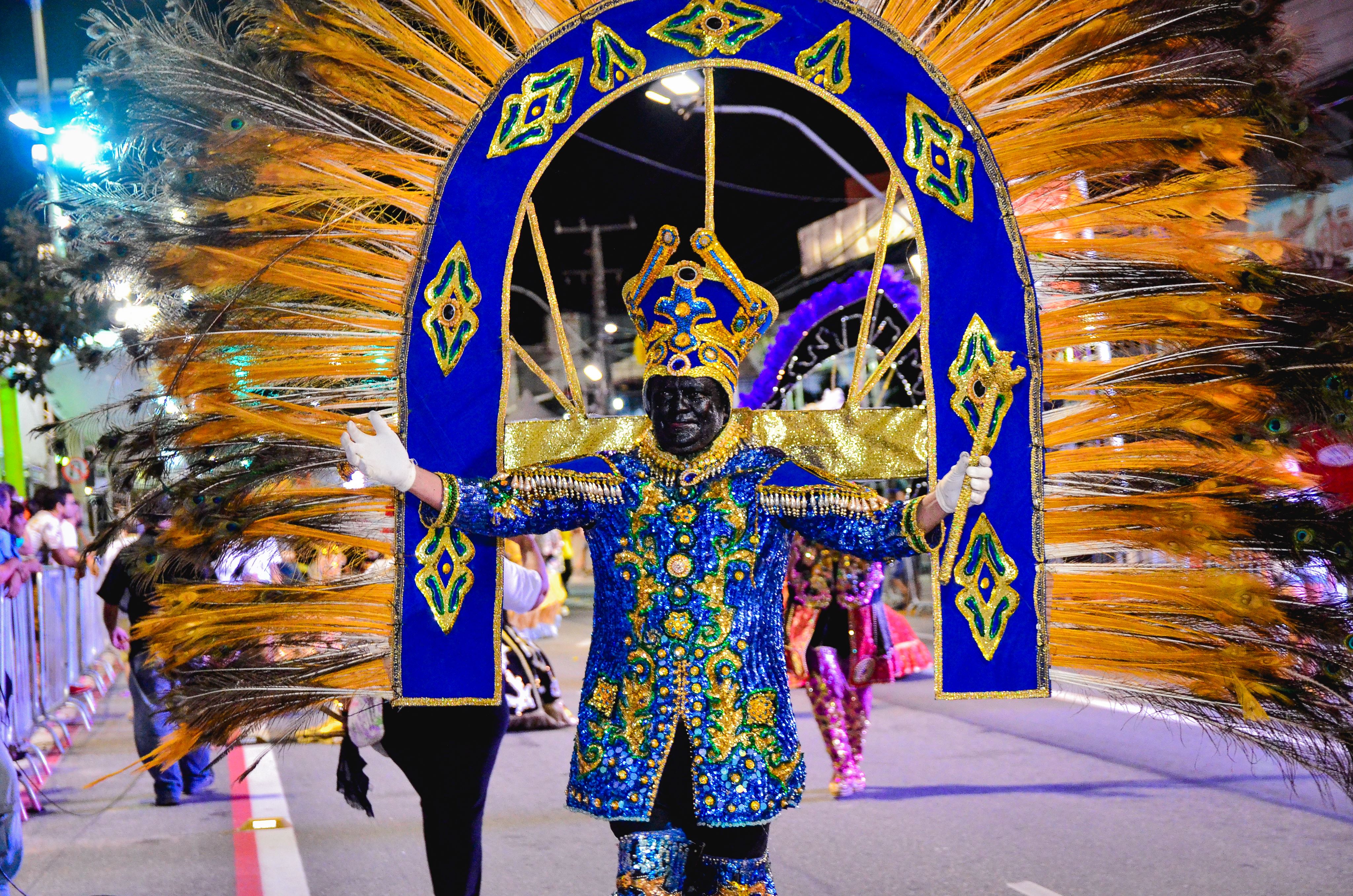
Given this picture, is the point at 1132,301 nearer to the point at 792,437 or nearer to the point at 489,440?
the point at 792,437

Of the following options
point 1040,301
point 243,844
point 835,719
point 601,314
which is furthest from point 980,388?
point 601,314

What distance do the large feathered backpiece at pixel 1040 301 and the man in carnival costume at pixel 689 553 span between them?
2.02 ft

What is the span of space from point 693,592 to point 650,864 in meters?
0.74

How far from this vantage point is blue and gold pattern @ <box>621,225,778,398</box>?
12.4ft

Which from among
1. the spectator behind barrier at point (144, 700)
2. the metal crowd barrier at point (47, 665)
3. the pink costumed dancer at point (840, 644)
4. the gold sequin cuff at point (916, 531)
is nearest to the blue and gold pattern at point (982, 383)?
the gold sequin cuff at point (916, 531)

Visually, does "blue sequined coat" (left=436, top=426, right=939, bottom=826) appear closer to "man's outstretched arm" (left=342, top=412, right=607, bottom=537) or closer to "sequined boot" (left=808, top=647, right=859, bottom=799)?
"man's outstretched arm" (left=342, top=412, right=607, bottom=537)

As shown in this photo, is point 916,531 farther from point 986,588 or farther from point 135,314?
point 135,314

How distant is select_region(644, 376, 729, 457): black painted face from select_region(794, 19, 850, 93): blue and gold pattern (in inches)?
40.6

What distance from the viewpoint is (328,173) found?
13.6 ft

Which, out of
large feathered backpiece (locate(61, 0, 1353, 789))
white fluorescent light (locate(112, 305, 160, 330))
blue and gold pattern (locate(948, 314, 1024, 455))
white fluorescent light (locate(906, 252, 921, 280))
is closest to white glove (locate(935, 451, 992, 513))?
blue and gold pattern (locate(948, 314, 1024, 455))

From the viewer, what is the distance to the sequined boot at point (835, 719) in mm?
7582

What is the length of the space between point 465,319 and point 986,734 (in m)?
6.49

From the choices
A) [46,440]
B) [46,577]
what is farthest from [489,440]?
[46,577]

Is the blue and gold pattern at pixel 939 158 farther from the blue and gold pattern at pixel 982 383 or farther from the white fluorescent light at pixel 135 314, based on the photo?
the white fluorescent light at pixel 135 314
